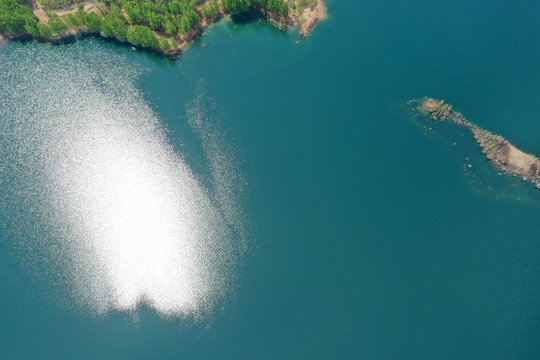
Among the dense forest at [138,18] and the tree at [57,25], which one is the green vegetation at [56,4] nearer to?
the dense forest at [138,18]

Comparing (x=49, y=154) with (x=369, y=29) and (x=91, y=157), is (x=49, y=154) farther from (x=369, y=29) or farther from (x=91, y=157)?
(x=369, y=29)

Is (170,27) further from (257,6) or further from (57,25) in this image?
(57,25)

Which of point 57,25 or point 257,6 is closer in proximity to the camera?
point 57,25

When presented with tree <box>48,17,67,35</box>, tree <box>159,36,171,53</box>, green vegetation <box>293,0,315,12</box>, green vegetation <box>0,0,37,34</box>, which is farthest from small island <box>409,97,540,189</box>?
green vegetation <box>0,0,37,34</box>

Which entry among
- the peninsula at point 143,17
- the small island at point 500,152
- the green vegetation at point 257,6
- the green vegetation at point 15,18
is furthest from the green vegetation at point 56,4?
the small island at point 500,152

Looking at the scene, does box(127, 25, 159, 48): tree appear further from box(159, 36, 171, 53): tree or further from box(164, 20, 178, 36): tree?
box(164, 20, 178, 36): tree

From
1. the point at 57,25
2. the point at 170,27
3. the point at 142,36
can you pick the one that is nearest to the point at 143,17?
the point at 142,36
